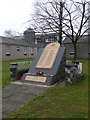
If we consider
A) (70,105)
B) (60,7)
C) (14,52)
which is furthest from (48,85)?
(14,52)

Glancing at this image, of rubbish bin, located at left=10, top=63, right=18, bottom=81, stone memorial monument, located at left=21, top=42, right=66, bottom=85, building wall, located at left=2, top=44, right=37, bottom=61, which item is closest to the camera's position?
stone memorial monument, located at left=21, top=42, right=66, bottom=85

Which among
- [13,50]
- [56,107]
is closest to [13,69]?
[56,107]

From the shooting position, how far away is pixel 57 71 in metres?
9.50

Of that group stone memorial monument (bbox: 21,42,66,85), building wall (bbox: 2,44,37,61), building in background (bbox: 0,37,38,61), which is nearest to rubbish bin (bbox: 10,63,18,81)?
stone memorial monument (bbox: 21,42,66,85)

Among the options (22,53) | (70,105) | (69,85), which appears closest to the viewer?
(70,105)

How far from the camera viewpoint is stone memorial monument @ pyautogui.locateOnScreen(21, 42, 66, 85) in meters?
9.01

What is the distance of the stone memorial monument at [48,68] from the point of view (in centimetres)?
901

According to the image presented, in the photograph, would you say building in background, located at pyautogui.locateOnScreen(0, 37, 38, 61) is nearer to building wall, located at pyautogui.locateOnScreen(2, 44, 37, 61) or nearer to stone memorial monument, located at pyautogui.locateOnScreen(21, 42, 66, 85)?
building wall, located at pyautogui.locateOnScreen(2, 44, 37, 61)

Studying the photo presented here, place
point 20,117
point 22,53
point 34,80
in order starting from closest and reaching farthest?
point 20,117, point 34,80, point 22,53

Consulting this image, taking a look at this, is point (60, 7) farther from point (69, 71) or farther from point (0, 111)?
point (0, 111)

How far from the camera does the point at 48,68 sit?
9688 millimetres

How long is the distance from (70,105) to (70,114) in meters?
0.74

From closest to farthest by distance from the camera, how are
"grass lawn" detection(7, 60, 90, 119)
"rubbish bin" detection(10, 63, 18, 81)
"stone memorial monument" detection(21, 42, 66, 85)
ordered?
"grass lawn" detection(7, 60, 90, 119) < "stone memorial monument" detection(21, 42, 66, 85) < "rubbish bin" detection(10, 63, 18, 81)

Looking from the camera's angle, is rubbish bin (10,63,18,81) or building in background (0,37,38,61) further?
building in background (0,37,38,61)
